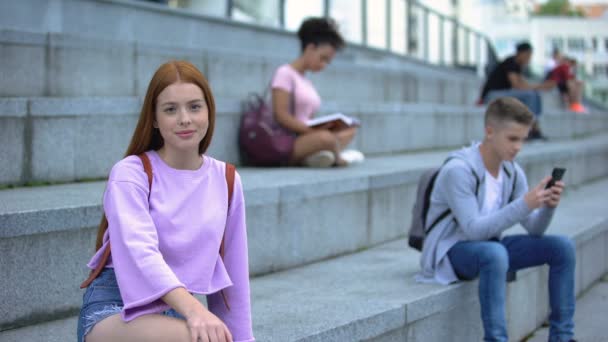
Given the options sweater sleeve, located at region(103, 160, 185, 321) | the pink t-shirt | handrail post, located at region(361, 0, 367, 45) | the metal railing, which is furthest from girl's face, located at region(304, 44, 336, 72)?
handrail post, located at region(361, 0, 367, 45)

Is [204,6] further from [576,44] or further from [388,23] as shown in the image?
[576,44]

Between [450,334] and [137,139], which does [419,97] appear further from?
[137,139]

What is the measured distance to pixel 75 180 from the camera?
191 inches

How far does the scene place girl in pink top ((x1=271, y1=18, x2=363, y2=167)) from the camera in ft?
20.5

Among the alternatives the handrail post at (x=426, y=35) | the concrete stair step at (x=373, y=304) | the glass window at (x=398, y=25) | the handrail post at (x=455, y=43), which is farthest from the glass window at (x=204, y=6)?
the handrail post at (x=455, y=43)

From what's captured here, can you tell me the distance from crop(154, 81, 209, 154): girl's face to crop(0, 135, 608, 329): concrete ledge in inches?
44.3

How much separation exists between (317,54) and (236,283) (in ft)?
12.9

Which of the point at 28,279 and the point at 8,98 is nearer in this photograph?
the point at 28,279

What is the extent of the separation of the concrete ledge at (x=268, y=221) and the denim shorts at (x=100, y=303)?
94 centimetres

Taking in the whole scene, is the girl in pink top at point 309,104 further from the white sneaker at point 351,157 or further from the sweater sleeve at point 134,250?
the sweater sleeve at point 134,250

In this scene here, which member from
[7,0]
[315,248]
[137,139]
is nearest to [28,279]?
[137,139]

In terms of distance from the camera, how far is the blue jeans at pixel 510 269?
4.00 meters

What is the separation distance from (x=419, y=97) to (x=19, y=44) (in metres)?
6.40

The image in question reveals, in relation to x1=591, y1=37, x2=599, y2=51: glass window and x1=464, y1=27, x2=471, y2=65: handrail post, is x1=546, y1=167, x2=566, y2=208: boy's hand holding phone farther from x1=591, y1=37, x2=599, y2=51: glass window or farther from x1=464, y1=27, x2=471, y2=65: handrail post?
x1=591, y1=37, x2=599, y2=51: glass window
